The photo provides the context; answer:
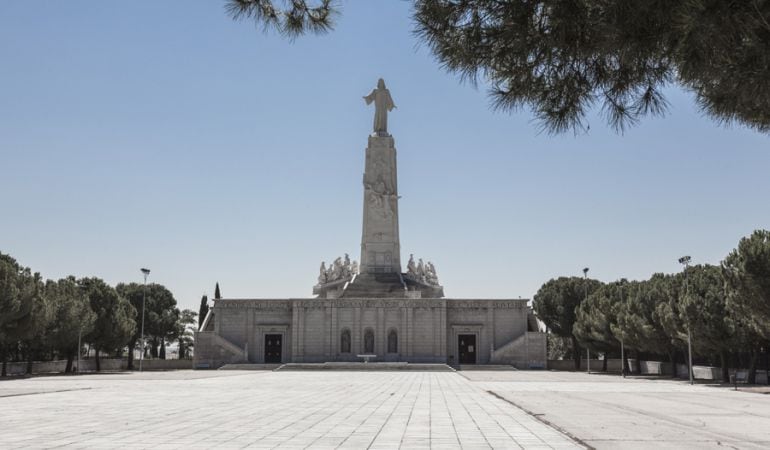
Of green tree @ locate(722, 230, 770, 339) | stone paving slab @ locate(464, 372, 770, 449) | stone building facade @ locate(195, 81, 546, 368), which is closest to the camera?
stone paving slab @ locate(464, 372, 770, 449)

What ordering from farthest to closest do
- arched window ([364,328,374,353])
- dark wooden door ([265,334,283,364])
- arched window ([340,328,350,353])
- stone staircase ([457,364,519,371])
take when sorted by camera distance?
1. dark wooden door ([265,334,283,364])
2. arched window ([340,328,350,353])
3. arched window ([364,328,374,353])
4. stone staircase ([457,364,519,371])

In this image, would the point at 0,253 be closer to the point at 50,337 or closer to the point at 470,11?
the point at 50,337

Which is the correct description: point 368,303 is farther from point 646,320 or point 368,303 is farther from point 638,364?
point 646,320

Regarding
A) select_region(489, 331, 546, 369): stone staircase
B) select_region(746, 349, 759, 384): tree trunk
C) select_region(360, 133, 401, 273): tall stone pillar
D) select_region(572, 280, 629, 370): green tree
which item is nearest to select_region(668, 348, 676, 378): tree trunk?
select_region(572, 280, 629, 370): green tree

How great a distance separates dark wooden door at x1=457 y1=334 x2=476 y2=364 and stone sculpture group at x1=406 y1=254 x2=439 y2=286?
8.03 metres

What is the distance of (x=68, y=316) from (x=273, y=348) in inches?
750

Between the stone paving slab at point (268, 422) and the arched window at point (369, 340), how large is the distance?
123 feet

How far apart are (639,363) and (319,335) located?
25.9 metres

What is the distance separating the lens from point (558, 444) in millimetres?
12805

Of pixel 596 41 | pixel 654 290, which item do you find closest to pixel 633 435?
pixel 596 41

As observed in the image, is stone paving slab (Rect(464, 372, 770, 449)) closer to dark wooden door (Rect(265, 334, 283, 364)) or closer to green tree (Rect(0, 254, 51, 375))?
green tree (Rect(0, 254, 51, 375))

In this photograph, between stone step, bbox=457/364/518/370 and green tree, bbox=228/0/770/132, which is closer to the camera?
green tree, bbox=228/0/770/132

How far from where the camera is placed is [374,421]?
16672mm

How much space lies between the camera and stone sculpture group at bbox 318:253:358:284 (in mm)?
70375
